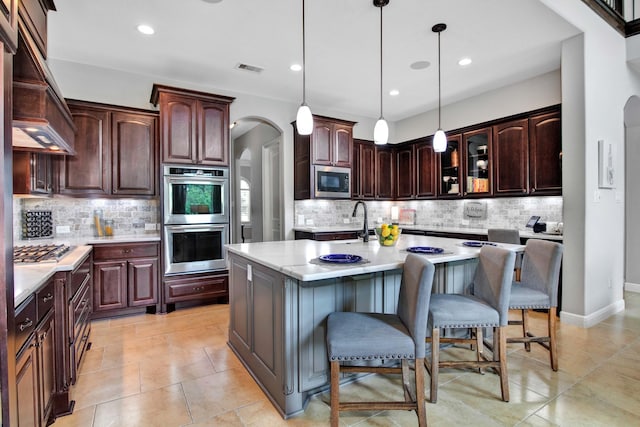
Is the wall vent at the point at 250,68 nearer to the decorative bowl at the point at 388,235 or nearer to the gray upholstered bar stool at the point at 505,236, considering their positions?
the decorative bowl at the point at 388,235

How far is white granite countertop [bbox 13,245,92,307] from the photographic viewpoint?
4.66 feet

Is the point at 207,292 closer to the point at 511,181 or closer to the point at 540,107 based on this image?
the point at 511,181

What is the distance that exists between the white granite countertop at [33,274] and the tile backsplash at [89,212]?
181 centimetres

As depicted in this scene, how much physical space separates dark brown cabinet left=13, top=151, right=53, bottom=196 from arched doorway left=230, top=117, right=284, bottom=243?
298cm

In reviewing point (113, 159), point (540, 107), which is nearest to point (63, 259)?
point (113, 159)

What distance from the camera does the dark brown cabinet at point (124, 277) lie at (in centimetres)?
357

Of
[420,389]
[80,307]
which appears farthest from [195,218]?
[420,389]

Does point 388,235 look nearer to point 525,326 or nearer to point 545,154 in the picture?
point 525,326

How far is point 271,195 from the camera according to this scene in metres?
6.59

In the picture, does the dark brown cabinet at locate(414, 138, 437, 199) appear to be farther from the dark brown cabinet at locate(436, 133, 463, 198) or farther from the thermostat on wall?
the thermostat on wall

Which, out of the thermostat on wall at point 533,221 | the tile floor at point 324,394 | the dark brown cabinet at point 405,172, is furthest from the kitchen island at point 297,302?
the dark brown cabinet at point 405,172

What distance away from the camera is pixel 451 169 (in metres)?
5.27

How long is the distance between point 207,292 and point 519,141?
14.3 feet

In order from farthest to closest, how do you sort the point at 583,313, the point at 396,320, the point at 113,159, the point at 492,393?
the point at 113,159
the point at 583,313
the point at 492,393
the point at 396,320
